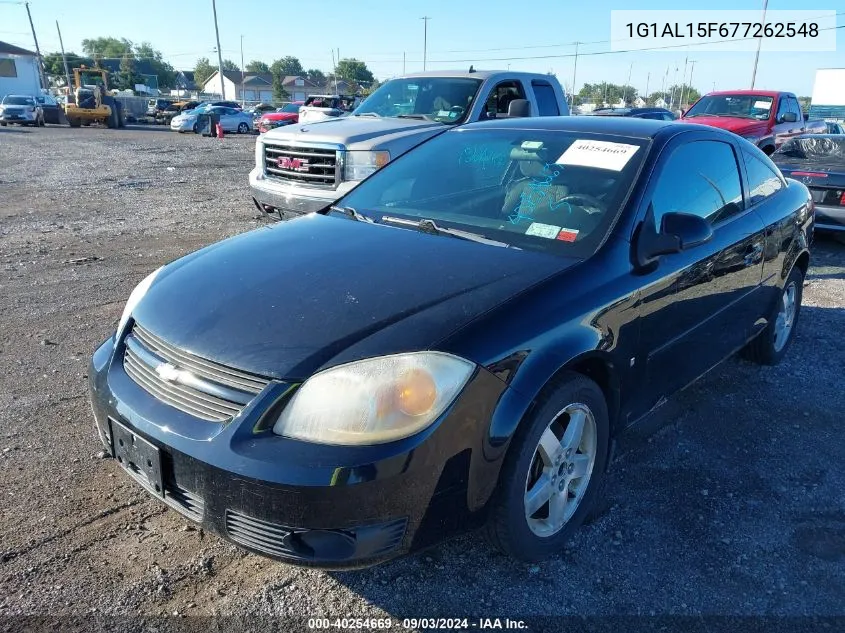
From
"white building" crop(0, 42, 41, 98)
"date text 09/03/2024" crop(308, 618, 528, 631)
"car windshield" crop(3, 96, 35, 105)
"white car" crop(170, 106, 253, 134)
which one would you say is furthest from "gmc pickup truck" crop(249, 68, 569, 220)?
"white building" crop(0, 42, 41, 98)

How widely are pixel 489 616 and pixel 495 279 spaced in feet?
4.02

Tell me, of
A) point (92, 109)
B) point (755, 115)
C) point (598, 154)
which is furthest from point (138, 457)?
point (92, 109)

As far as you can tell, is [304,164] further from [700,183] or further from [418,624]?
[418,624]

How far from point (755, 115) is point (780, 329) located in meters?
10.2

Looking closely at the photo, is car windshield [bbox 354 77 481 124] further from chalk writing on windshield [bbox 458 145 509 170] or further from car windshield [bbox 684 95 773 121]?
car windshield [bbox 684 95 773 121]

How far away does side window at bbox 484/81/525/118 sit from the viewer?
7754 mm

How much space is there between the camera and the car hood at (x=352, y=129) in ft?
22.4

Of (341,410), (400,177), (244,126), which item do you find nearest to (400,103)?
(400,177)

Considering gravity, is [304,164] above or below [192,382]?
above

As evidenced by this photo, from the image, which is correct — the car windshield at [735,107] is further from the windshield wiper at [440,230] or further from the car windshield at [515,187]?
the windshield wiper at [440,230]

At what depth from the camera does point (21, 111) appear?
1275 inches

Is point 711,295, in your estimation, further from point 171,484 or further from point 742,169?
point 171,484

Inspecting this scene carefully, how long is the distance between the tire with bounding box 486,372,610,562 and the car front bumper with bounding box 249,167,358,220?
168 inches

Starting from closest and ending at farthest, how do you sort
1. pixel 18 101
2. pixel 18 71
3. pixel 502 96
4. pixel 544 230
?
pixel 544 230, pixel 502 96, pixel 18 101, pixel 18 71
